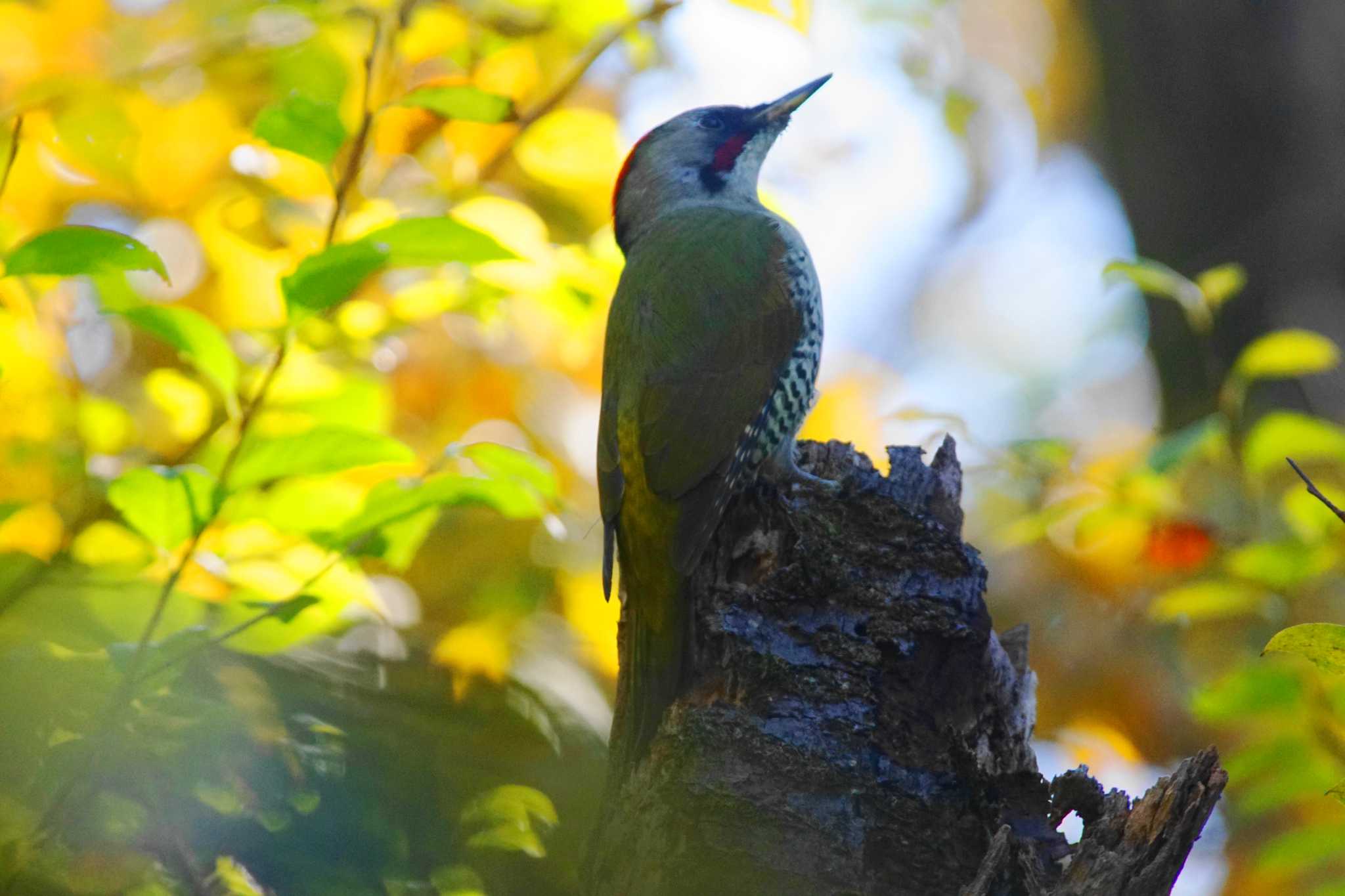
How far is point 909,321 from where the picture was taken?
1095cm

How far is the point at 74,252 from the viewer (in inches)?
69.5

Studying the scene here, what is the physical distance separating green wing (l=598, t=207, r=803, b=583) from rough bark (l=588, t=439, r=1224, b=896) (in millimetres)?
431

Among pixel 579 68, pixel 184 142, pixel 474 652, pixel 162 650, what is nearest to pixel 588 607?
pixel 474 652

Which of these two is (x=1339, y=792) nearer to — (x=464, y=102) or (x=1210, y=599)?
(x=1210, y=599)

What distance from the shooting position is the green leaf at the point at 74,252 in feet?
5.76

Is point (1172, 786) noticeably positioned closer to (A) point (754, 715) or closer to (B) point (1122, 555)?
(A) point (754, 715)

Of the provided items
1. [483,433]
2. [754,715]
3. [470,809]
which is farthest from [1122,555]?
[470,809]

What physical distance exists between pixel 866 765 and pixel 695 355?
1.37 m

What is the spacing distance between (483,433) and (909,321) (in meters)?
7.40

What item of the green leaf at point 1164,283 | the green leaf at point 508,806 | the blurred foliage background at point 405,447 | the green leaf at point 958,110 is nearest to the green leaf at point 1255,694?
the blurred foliage background at point 405,447

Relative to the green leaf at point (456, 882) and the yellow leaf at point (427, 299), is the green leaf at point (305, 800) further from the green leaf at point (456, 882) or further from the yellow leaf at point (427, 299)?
the yellow leaf at point (427, 299)

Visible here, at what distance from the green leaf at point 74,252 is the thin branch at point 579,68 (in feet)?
3.01

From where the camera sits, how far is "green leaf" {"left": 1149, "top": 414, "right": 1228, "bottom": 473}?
9.55 ft

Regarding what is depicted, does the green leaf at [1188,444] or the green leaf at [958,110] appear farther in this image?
the green leaf at [958,110]
